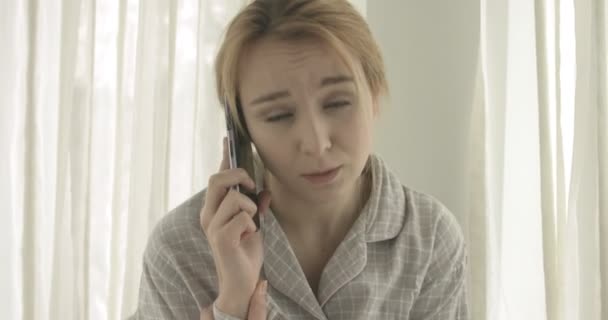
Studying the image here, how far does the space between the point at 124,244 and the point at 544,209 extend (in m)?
0.84

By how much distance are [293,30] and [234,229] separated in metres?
0.28

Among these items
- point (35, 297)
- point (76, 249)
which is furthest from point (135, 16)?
point (35, 297)

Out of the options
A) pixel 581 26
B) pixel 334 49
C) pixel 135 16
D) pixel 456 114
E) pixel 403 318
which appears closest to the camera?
pixel 334 49

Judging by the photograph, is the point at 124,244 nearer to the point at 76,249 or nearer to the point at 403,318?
the point at 76,249

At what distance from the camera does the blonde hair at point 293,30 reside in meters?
0.99

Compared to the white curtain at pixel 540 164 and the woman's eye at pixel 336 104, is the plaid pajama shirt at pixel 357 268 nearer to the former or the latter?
the woman's eye at pixel 336 104

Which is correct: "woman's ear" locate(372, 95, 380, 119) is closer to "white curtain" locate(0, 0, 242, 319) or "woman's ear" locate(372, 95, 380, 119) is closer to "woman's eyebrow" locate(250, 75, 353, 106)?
"woman's eyebrow" locate(250, 75, 353, 106)

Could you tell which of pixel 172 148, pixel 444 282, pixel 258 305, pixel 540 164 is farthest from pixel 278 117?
pixel 540 164

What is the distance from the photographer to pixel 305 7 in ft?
3.26

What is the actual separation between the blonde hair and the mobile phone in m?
0.01

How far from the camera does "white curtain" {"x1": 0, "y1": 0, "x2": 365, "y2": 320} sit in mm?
1374

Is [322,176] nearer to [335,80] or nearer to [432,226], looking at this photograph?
Result: [335,80]

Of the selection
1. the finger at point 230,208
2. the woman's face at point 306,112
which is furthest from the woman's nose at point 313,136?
the finger at point 230,208

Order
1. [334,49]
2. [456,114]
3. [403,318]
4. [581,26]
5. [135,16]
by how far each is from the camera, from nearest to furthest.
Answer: [334,49] < [403,318] < [581,26] < [135,16] < [456,114]
